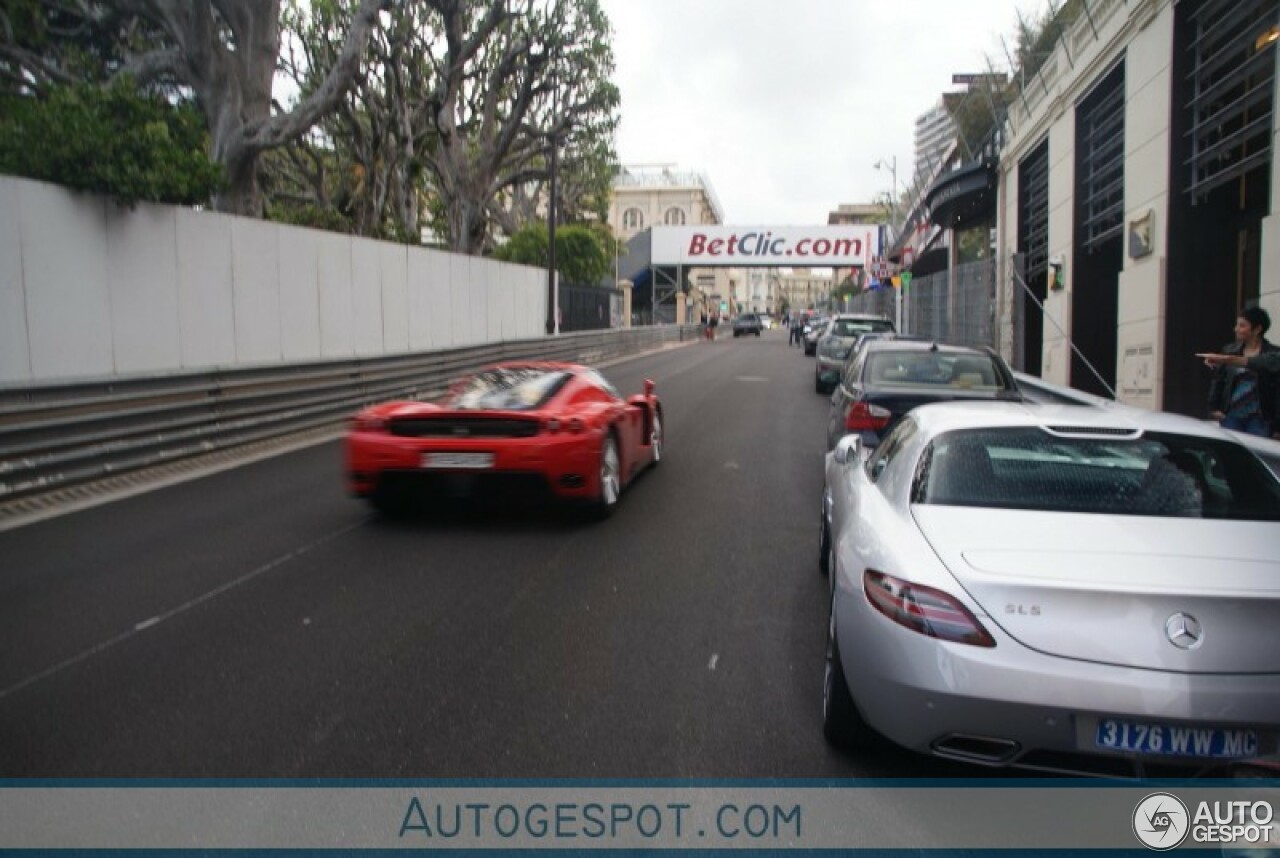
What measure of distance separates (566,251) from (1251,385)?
37206 millimetres

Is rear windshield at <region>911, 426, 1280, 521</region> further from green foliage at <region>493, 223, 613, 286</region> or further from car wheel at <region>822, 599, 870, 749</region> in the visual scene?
green foliage at <region>493, 223, 613, 286</region>

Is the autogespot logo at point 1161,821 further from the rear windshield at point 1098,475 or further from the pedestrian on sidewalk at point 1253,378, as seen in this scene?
the pedestrian on sidewalk at point 1253,378

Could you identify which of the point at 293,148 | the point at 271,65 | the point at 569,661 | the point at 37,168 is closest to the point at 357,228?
the point at 293,148

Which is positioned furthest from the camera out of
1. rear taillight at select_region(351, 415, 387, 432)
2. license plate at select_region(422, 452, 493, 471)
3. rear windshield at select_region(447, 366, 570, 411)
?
rear windshield at select_region(447, 366, 570, 411)

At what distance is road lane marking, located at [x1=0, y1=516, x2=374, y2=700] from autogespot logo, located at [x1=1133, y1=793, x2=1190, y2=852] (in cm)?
443

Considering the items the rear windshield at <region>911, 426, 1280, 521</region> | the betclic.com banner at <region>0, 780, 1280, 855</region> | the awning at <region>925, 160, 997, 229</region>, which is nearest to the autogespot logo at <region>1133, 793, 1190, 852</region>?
the betclic.com banner at <region>0, 780, 1280, 855</region>

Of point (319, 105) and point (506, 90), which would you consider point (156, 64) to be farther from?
point (506, 90)

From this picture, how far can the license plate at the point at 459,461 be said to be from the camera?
7316 mm

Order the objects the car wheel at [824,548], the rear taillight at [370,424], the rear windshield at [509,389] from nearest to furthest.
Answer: the car wheel at [824,548] → the rear taillight at [370,424] → the rear windshield at [509,389]

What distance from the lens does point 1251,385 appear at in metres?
7.27

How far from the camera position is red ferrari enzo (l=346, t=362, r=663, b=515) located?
7.34 m

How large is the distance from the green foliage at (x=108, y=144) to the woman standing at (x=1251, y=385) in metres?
10.9

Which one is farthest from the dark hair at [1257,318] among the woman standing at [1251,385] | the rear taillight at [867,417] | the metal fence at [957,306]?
the metal fence at [957,306]

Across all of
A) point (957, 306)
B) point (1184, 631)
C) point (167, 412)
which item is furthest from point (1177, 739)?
point (957, 306)
